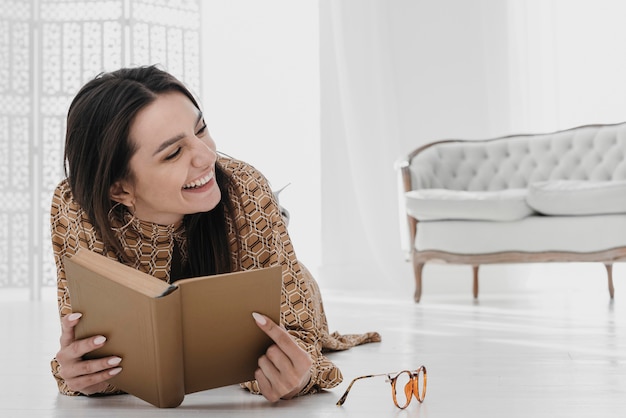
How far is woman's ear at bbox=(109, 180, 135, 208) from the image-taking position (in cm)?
129

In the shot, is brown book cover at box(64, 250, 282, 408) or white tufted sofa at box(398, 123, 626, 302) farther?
white tufted sofa at box(398, 123, 626, 302)

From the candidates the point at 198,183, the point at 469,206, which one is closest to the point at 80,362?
the point at 198,183

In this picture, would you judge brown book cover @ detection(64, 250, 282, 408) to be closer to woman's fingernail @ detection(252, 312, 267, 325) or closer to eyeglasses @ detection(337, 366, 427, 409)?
woman's fingernail @ detection(252, 312, 267, 325)

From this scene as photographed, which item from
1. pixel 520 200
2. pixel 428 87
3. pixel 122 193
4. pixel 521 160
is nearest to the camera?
pixel 122 193

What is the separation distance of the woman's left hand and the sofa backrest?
289 centimetres

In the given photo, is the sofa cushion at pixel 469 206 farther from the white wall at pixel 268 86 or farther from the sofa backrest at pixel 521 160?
the white wall at pixel 268 86

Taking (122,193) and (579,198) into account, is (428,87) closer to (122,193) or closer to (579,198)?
(579,198)

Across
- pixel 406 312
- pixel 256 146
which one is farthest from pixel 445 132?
pixel 406 312

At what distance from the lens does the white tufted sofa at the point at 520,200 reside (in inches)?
140

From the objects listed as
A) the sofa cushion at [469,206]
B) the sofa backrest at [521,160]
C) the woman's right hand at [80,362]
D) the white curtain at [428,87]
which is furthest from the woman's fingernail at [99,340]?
the white curtain at [428,87]

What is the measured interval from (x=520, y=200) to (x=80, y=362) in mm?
2815

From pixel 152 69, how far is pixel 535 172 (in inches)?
131

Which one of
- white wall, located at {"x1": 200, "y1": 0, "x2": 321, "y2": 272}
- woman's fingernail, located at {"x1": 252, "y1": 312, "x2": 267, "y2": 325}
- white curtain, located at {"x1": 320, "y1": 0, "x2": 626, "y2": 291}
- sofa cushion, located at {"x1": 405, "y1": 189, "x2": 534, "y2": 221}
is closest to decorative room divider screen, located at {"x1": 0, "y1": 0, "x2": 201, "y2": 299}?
white wall, located at {"x1": 200, "y1": 0, "x2": 321, "y2": 272}

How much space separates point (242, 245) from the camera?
1.42 metres
